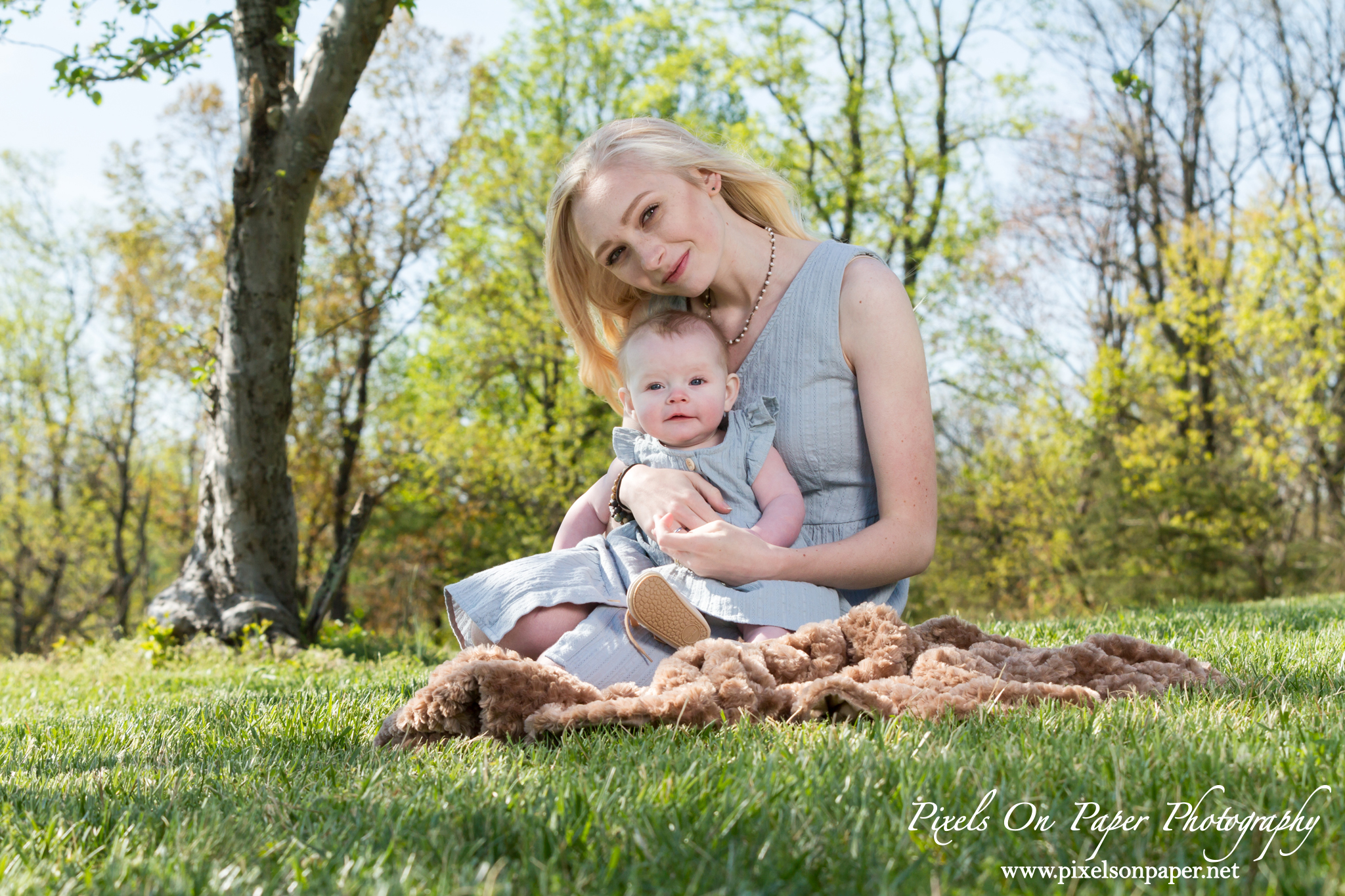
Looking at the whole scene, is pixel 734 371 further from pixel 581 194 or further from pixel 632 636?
pixel 632 636

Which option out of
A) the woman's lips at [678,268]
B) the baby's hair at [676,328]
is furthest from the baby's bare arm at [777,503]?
the woman's lips at [678,268]

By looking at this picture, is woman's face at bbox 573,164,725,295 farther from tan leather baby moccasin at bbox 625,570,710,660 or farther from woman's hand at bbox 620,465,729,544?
tan leather baby moccasin at bbox 625,570,710,660

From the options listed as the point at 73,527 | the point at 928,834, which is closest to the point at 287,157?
the point at 928,834

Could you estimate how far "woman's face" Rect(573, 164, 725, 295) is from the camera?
280 centimetres

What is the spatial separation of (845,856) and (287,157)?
5700mm

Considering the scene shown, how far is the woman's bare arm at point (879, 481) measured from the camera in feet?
7.69

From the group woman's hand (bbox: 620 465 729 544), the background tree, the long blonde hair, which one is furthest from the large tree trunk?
woman's hand (bbox: 620 465 729 544)

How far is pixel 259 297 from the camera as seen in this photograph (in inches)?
223

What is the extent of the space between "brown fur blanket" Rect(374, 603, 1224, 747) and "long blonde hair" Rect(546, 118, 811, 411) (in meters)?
1.47

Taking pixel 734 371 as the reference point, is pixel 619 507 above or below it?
below

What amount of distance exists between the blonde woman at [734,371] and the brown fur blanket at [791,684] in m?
0.26

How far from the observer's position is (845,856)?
1.04m

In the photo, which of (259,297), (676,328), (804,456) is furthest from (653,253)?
(259,297)

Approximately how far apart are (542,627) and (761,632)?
563 millimetres
